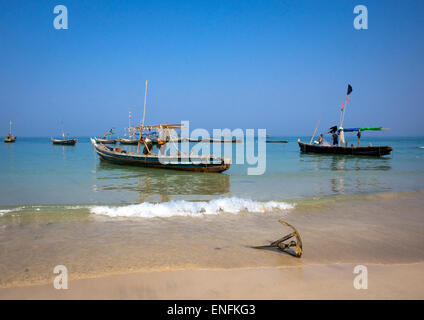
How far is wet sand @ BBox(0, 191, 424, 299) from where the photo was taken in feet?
11.6

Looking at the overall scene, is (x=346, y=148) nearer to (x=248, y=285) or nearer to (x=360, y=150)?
(x=360, y=150)

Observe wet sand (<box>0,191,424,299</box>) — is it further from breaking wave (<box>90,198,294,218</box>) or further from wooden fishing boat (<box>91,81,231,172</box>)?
→ wooden fishing boat (<box>91,81,231,172</box>)

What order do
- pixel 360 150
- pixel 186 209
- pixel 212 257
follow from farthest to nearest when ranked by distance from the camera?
pixel 360 150 < pixel 186 209 < pixel 212 257

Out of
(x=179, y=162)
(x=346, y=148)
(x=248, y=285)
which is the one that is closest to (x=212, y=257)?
(x=248, y=285)

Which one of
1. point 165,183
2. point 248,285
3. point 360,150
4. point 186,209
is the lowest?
point 165,183

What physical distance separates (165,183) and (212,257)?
1003cm

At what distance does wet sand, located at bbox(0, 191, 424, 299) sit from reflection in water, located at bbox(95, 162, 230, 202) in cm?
438

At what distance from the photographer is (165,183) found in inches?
566

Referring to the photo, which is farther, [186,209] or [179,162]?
[179,162]
